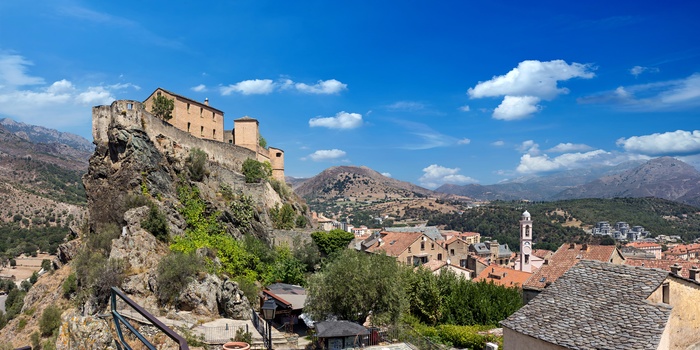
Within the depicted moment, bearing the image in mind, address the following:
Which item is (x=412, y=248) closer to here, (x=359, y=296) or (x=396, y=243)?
(x=396, y=243)

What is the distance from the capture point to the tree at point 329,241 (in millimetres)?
40219

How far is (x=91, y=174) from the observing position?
33938 millimetres

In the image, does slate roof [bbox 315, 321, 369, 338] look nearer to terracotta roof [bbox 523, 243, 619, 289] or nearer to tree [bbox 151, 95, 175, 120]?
terracotta roof [bbox 523, 243, 619, 289]

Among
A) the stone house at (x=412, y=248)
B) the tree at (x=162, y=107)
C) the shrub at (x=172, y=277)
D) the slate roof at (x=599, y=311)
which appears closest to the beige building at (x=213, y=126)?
the tree at (x=162, y=107)

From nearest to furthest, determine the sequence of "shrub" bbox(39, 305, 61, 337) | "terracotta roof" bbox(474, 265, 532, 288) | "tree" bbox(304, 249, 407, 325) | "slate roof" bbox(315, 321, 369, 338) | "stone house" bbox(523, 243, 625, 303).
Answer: "slate roof" bbox(315, 321, 369, 338) < "tree" bbox(304, 249, 407, 325) < "shrub" bbox(39, 305, 61, 337) < "stone house" bbox(523, 243, 625, 303) < "terracotta roof" bbox(474, 265, 532, 288)

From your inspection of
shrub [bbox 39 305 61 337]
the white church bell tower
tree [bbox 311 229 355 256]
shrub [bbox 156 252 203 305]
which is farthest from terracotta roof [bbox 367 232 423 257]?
shrub [bbox 39 305 61 337]

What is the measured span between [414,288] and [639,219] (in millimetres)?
183726

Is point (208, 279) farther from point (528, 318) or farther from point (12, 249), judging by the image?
point (12, 249)

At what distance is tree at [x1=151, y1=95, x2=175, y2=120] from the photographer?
39.9 metres

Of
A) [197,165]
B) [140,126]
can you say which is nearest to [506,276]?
[197,165]

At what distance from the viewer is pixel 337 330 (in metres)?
Result: 19.2

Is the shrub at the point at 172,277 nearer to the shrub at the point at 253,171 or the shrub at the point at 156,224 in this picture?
the shrub at the point at 156,224

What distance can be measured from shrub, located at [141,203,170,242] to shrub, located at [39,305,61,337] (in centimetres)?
673

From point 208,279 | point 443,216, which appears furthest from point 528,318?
point 443,216
